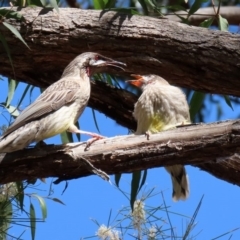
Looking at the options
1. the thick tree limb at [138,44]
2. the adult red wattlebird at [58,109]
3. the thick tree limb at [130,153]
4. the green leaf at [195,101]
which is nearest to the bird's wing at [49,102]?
the adult red wattlebird at [58,109]

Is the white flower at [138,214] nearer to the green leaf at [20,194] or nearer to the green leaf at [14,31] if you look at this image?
the green leaf at [20,194]

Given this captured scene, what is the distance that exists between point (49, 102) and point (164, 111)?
62cm

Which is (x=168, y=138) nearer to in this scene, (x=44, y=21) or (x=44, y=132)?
(x=44, y=132)

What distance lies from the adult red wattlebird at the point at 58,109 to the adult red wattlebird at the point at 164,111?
0.23 m

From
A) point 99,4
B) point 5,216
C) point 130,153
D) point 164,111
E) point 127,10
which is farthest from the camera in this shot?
point 99,4

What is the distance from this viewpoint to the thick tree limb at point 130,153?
357cm

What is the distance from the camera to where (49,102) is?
3.98 m

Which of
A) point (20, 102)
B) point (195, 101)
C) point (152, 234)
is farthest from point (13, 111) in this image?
point (152, 234)

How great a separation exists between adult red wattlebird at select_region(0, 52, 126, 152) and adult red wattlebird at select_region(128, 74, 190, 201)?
0.74 feet

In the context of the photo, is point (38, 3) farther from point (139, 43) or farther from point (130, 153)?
point (130, 153)

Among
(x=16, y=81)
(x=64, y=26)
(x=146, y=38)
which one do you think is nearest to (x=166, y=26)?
(x=146, y=38)

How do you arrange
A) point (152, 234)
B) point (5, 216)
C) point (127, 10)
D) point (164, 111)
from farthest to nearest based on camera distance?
1. point (127, 10)
2. point (164, 111)
3. point (5, 216)
4. point (152, 234)

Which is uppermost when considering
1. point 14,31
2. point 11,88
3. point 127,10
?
point 127,10

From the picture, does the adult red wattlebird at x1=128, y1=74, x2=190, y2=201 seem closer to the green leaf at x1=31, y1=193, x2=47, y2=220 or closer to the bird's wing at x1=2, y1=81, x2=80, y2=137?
the bird's wing at x1=2, y1=81, x2=80, y2=137
